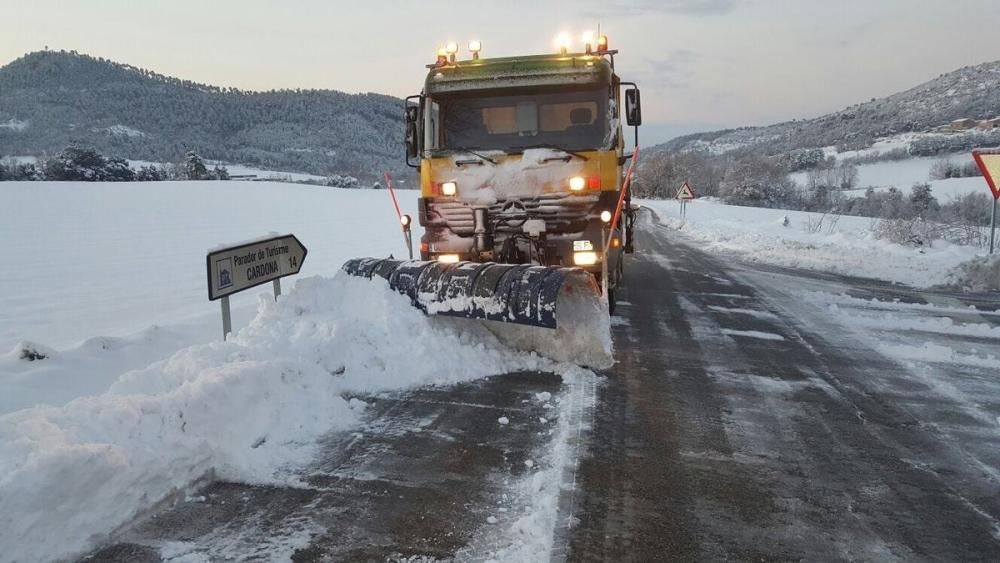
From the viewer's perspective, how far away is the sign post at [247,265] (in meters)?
4.80

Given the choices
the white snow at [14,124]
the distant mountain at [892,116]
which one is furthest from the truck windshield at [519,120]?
the white snow at [14,124]

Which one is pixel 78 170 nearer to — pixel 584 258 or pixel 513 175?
pixel 513 175

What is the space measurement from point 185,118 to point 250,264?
128 metres

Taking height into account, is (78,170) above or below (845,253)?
above

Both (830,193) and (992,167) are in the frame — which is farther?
(830,193)

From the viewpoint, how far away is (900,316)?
7789mm

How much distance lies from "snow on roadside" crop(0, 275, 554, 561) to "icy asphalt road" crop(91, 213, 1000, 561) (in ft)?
0.68

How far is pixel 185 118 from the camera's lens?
11538 centimetres

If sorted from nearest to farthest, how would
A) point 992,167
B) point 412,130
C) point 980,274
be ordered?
point 412,130 < point 980,274 < point 992,167

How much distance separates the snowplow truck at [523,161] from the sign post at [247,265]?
809 mm

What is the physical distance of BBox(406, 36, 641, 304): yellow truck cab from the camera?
6875 millimetres

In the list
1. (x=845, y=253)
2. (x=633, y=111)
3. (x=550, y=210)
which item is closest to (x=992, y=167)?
(x=845, y=253)

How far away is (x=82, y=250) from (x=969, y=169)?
269 feet

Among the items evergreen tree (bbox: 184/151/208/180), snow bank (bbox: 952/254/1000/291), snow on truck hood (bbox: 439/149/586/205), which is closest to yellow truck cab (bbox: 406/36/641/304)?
snow on truck hood (bbox: 439/149/586/205)
